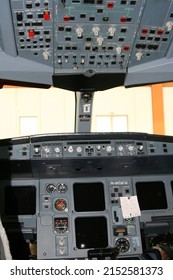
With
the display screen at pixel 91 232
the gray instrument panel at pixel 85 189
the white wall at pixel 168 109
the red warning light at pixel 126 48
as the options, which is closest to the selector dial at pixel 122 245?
the gray instrument panel at pixel 85 189

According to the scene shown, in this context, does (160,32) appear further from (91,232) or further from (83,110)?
(91,232)

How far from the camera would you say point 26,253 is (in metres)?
3.68

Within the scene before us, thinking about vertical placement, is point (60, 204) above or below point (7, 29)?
below

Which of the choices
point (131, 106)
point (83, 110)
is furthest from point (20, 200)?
point (131, 106)

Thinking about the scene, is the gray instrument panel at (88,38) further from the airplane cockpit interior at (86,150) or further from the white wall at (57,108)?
the white wall at (57,108)

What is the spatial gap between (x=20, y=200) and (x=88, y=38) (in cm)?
163

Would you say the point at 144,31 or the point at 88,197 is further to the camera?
the point at 88,197

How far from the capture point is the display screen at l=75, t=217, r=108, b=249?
365 centimetres

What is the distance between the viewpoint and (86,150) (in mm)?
3459

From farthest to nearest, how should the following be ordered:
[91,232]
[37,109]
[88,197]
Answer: [37,109]
[88,197]
[91,232]

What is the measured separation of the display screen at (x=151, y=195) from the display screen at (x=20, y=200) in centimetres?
101

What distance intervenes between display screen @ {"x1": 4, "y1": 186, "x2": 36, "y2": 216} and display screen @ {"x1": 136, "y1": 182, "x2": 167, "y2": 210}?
3.30ft
